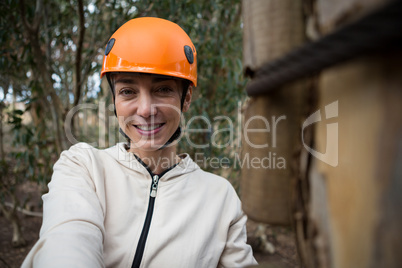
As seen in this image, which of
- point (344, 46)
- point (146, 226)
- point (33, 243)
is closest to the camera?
point (344, 46)

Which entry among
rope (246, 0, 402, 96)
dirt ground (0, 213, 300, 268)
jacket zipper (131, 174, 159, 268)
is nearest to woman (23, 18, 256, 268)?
jacket zipper (131, 174, 159, 268)

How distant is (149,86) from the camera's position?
1.50 meters

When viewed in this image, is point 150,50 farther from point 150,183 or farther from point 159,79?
point 150,183

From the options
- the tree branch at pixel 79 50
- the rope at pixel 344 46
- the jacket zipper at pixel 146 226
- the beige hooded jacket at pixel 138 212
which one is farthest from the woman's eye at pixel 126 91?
the tree branch at pixel 79 50

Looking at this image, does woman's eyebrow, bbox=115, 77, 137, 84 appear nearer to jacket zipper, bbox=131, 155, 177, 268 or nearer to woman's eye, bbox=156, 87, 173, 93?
woman's eye, bbox=156, 87, 173, 93

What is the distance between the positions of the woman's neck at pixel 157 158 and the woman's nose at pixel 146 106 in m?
0.27

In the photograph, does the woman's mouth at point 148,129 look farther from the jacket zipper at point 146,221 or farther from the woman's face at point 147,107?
the jacket zipper at point 146,221

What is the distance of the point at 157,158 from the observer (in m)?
1.65

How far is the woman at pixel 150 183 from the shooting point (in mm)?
1298

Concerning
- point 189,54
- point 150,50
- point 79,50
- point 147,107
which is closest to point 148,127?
point 147,107

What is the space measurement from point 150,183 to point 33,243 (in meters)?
4.04

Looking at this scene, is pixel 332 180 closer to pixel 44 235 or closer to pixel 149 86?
pixel 44 235

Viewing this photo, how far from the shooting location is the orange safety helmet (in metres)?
1.52

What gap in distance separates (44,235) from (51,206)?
160mm
